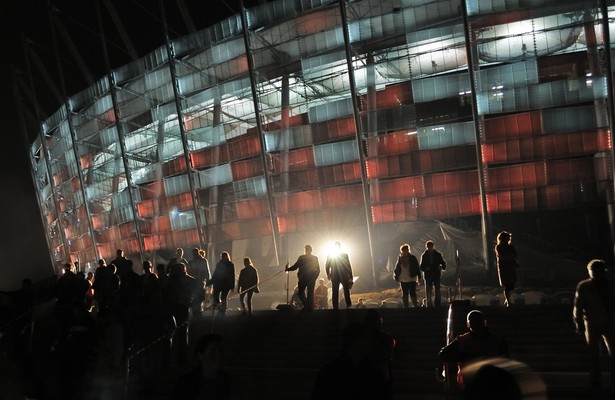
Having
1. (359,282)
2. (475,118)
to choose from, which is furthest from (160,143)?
(475,118)

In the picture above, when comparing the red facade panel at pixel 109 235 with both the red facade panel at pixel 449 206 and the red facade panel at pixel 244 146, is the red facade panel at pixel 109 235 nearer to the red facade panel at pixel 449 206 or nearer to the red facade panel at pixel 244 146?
the red facade panel at pixel 244 146

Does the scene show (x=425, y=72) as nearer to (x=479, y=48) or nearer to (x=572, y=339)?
(x=479, y=48)

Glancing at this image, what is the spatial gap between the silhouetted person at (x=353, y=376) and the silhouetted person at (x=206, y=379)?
2.90 feet

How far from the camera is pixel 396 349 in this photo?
9891 mm

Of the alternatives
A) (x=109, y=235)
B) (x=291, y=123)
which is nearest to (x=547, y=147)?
(x=291, y=123)

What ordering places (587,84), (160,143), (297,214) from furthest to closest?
1. (160,143)
2. (297,214)
3. (587,84)

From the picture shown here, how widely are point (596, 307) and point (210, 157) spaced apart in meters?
26.8

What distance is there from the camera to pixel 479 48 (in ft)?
79.5

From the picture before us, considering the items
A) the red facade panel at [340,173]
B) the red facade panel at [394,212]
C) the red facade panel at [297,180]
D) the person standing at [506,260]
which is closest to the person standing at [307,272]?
the person standing at [506,260]

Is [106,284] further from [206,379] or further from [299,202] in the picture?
[299,202]

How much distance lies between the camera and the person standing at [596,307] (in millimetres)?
6641

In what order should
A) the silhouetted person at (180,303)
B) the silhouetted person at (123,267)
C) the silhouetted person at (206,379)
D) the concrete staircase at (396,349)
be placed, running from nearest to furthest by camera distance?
the silhouetted person at (206,379)
the concrete staircase at (396,349)
the silhouetted person at (180,303)
the silhouetted person at (123,267)

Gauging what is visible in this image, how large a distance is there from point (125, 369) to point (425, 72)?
20.6 m

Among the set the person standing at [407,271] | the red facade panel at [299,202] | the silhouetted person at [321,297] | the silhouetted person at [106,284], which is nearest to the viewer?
the silhouetted person at [106,284]
